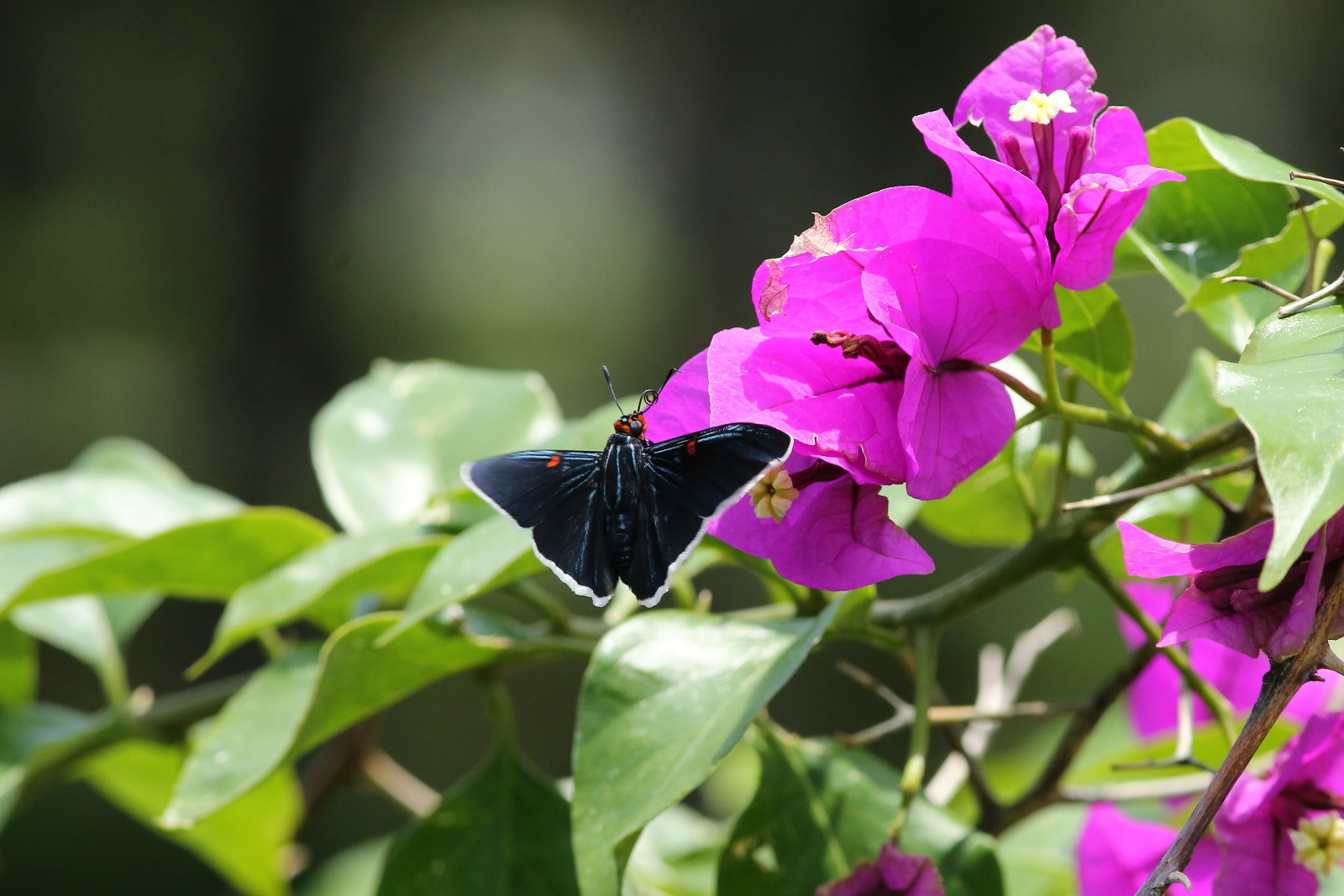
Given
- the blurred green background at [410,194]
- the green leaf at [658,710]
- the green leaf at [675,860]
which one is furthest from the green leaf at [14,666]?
the blurred green background at [410,194]

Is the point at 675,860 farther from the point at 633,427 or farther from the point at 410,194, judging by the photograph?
the point at 410,194

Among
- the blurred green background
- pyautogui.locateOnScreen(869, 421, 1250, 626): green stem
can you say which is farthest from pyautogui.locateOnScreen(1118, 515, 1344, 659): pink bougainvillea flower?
the blurred green background

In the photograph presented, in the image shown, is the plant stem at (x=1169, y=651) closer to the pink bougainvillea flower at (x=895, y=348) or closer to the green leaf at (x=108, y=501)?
the pink bougainvillea flower at (x=895, y=348)

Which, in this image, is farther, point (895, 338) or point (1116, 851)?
point (1116, 851)

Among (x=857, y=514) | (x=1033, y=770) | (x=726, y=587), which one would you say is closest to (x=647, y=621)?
(x=857, y=514)

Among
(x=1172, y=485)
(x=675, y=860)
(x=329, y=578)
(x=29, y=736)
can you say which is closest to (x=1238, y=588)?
(x=1172, y=485)

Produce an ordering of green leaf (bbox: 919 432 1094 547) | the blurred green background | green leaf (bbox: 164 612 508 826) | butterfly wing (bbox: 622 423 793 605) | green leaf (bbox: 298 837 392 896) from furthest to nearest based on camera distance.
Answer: the blurred green background
green leaf (bbox: 298 837 392 896)
green leaf (bbox: 919 432 1094 547)
green leaf (bbox: 164 612 508 826)
butterfly wing (bbox: 622 423 793 605)

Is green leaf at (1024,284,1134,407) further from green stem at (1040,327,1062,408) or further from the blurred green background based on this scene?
the blurred green background
